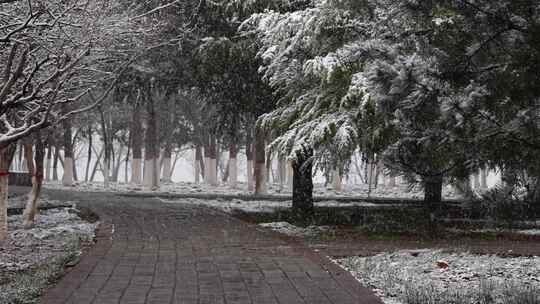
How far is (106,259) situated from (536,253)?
671 cm

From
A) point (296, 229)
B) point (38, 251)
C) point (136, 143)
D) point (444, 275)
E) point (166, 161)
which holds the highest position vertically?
point (136, 143)

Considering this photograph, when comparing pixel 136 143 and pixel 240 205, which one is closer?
pixel 240 205

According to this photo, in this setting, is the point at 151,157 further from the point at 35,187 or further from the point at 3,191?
the point at 3,191

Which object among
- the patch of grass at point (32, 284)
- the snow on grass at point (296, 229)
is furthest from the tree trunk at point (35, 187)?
the patch of grass at point (32, 284)

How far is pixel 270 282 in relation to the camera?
7.57 metres

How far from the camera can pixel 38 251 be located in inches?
454

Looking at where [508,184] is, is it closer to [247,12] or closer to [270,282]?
[270,282]

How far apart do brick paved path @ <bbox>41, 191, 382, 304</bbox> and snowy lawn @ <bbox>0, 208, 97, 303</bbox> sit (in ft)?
0.83

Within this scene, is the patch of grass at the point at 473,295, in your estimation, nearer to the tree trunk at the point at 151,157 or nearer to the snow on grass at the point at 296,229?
the snow on grass at the point at 296,229

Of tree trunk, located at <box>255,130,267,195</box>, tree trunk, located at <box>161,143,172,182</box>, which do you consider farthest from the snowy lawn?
tree trunk, located at <box>161,143,172,182</box>

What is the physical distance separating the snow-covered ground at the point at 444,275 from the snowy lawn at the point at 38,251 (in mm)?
3730

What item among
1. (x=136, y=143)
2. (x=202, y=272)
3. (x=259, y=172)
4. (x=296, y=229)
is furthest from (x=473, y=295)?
(x=136, y=143)

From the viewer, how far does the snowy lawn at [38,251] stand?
23.5 ft

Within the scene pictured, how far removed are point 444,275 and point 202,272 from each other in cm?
309
